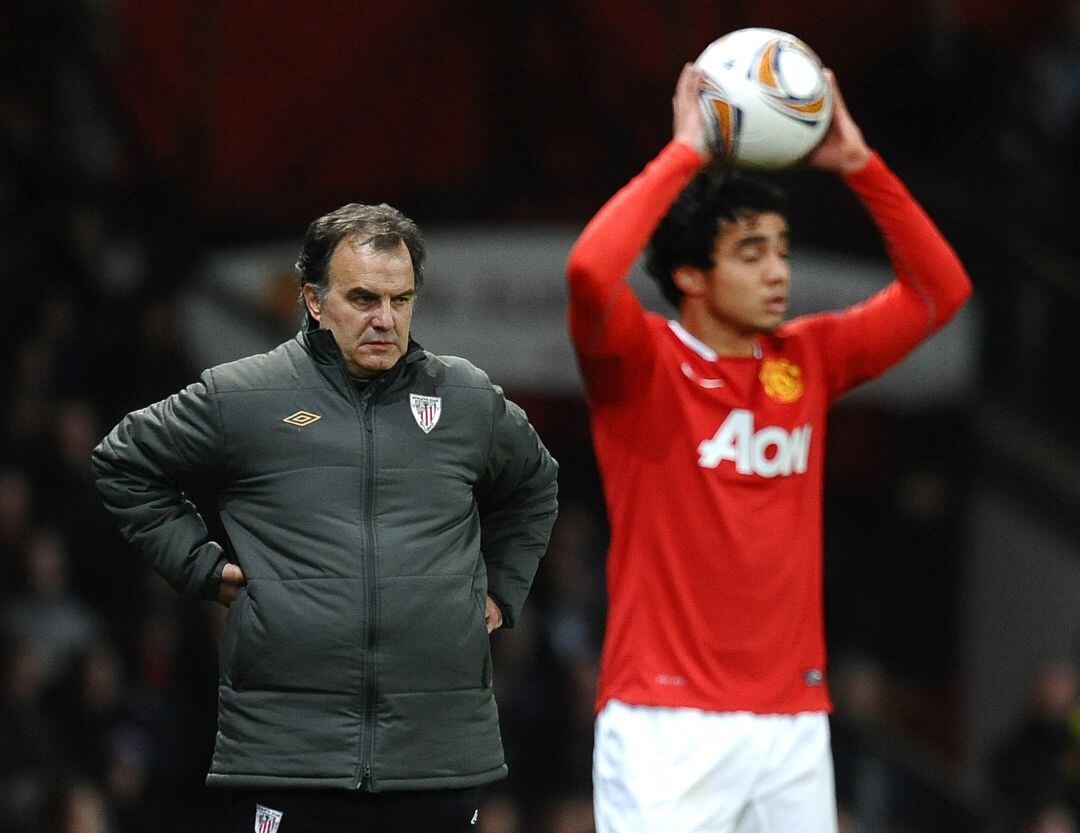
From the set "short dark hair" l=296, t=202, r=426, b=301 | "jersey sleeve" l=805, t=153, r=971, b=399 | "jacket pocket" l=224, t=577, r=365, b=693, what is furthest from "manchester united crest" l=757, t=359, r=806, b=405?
"jacket pocket" l=224, t=577, r=365, b=693

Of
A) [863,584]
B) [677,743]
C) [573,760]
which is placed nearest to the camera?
[677,743]

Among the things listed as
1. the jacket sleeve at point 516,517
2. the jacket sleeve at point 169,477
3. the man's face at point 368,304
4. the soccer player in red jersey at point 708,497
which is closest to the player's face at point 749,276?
the soccer player in red jersey at point 708,497

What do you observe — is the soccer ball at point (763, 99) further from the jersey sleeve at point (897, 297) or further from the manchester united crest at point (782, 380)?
the manchester united crest at point (782, 380)

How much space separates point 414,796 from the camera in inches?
152

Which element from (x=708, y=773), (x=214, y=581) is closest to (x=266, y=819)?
(x=214, y=581)

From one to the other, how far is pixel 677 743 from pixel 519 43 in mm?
7495

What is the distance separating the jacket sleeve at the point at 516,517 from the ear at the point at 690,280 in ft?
2.02

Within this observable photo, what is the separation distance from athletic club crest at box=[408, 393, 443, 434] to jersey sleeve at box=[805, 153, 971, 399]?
114 cm

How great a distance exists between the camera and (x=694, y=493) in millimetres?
4453

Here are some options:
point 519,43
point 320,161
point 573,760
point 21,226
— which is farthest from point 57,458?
point 519,43

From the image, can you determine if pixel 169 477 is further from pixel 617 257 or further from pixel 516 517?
pixel 617 257

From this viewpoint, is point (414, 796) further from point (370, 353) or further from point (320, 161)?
point (320, 161)

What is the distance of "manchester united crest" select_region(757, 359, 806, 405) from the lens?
15.0 ft

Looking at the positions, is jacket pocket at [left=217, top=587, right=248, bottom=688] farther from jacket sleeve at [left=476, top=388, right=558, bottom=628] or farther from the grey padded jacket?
jacket sleeve at [left=476, top=388, right=558, bottom=628]
